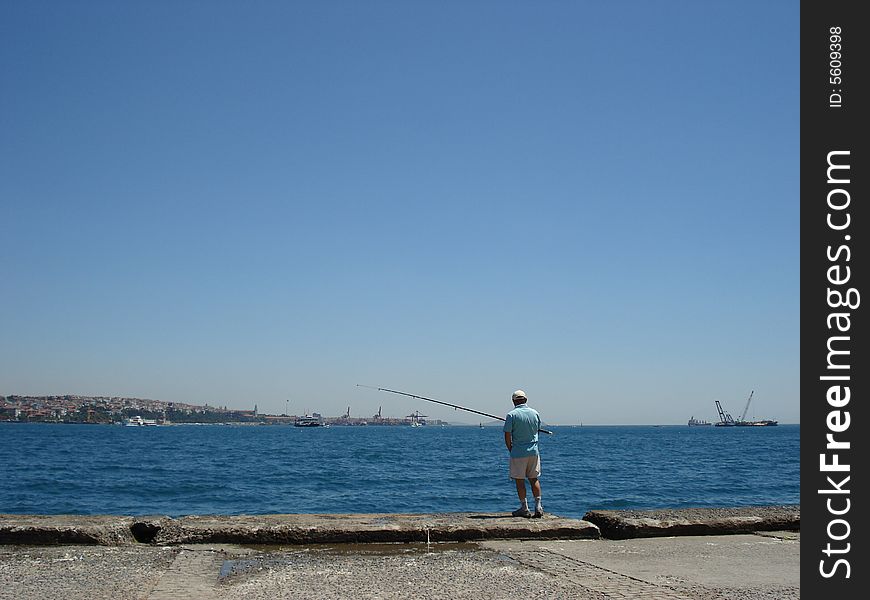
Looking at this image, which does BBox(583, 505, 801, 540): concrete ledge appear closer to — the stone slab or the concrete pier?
the concrete pier

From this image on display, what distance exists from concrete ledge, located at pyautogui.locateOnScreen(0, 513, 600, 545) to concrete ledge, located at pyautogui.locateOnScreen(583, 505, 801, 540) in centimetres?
21

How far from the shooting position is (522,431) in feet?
26.0

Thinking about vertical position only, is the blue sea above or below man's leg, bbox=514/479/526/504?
below

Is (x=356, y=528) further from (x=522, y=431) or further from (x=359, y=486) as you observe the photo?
(x=359, y=486)

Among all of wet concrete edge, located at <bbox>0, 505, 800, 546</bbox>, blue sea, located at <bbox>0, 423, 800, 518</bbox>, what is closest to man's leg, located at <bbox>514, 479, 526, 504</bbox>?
wet concrete edge, located at <bbox>0, 505, 800, 546</bbox>

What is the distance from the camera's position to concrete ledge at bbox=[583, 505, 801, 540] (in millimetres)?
6699

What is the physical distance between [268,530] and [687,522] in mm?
3661

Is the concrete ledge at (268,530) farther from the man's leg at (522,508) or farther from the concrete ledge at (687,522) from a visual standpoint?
the man's leg at (522,508)

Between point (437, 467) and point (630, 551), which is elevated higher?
point (630, 551)

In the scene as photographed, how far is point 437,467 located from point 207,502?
610 inches
